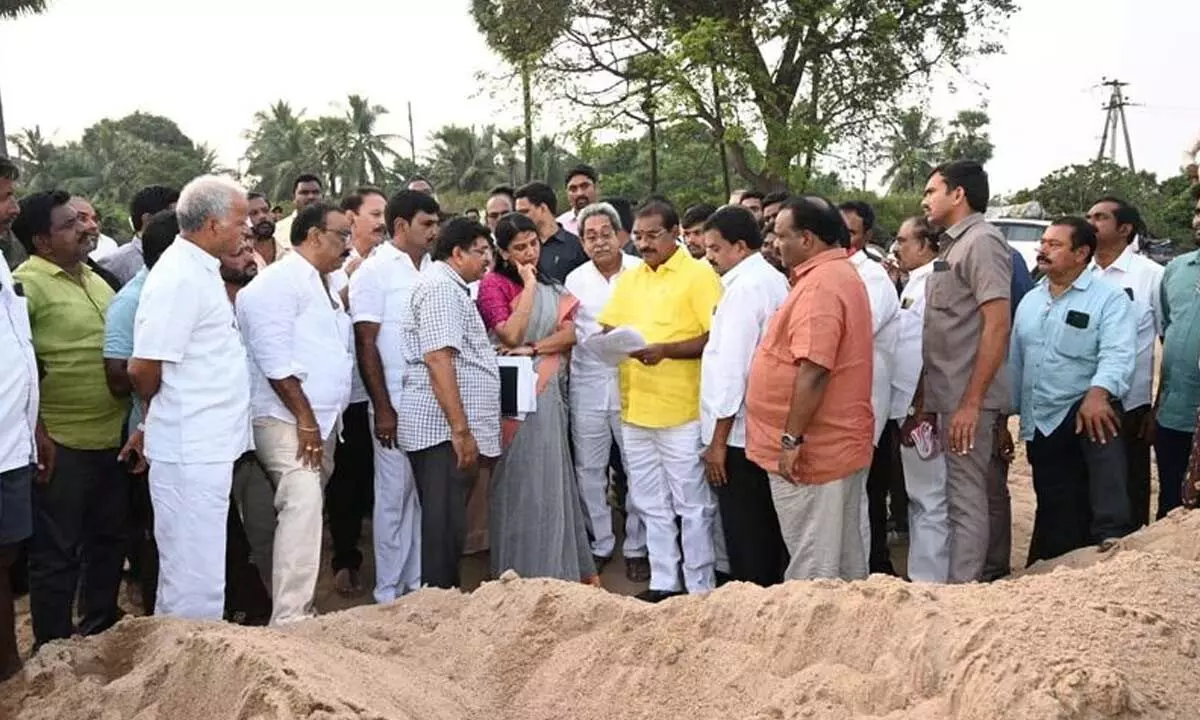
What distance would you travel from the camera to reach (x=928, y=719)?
2436mm

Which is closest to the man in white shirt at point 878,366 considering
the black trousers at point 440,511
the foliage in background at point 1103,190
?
the black trousers at point 440,511

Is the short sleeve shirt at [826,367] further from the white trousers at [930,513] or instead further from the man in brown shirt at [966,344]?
the white trousers at [930,513]

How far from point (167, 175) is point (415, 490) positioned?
136ft

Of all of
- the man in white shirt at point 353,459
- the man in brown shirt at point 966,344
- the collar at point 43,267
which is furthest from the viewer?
the man in white shirt at point 353,459

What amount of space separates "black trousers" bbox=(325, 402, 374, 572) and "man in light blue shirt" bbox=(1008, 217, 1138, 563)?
333 cm

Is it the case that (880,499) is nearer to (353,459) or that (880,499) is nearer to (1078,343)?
(1078,343)

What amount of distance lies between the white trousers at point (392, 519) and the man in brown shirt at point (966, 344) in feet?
8.06

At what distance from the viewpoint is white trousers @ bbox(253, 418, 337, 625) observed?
4270mm

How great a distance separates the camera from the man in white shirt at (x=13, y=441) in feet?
11.1

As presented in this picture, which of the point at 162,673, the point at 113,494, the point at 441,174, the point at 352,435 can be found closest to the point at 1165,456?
the point at 352,435

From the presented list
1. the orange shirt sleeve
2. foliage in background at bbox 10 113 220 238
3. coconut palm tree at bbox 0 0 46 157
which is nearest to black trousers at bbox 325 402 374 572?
the orange shirt sleeve

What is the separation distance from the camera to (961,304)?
4531 millimetres

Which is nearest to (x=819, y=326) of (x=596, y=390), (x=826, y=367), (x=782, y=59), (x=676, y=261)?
(x=826, y=367)

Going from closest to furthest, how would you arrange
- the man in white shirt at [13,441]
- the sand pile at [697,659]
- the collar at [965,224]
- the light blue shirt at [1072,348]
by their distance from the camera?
the sand pile at [697,659]
the man in white shirt at [13,441]
the collar at [965,224]
the light blue shirt at [1072,348]
